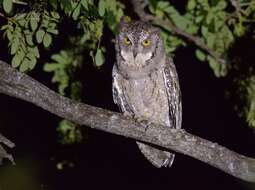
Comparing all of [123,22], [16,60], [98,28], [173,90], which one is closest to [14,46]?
[16,60]

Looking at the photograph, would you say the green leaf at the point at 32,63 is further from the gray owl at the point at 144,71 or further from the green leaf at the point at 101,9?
the gray owl at the point at 144,71

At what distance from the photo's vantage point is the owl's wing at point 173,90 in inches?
159

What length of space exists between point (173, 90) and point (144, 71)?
0.24 meters

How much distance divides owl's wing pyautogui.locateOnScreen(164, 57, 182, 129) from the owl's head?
14 cm

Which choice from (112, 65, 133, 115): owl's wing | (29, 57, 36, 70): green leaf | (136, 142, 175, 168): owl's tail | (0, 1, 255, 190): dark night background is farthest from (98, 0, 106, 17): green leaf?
(0, 1, 255, 190): dark night background

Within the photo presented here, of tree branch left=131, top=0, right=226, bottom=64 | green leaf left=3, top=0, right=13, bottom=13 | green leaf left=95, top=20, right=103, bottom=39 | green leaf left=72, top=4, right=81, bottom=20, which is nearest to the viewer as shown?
green leaf left=3, top=0, right=13, bottom=13

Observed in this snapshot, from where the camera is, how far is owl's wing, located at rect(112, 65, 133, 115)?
415 centimetres

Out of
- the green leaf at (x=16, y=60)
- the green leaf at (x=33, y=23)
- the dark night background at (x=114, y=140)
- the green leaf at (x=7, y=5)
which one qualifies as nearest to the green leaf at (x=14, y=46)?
the green leaf at (x=16, y=60)

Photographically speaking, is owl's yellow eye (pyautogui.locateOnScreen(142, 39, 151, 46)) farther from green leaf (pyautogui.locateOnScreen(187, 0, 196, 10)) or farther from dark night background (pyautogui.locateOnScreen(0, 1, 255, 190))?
dark night background (pyautogui.locateOnScreen(0, 1, 255, 190))

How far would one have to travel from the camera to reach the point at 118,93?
13.7ft

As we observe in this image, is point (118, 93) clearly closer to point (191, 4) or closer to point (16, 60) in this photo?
point (191, 4)

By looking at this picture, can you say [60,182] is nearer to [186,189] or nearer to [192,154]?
[186,189]

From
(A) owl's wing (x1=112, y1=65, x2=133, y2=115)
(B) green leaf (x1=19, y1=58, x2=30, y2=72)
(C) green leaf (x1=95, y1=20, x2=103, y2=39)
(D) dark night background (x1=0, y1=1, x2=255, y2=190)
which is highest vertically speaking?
(C) green leaf (x1=95, y1=20, x2=103, y2=39)

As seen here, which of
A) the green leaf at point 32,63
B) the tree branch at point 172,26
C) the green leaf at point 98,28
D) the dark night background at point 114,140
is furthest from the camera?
the dark night background at point 114,140
